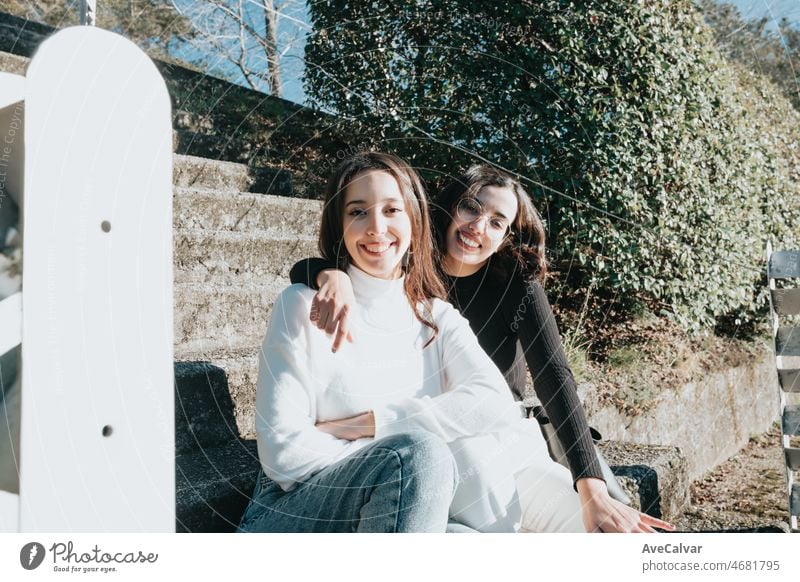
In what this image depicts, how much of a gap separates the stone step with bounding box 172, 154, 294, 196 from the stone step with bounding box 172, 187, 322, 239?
8cm

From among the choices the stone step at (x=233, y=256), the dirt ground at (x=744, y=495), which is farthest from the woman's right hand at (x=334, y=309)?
the dirt ground at (x=744, y=495)

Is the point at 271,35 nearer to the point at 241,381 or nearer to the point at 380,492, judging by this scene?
the point at 241,381

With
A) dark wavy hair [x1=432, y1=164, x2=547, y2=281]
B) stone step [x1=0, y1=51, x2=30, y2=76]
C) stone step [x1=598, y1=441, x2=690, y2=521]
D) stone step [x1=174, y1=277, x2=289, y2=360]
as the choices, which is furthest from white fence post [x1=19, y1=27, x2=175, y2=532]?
stone step [x1=0, y1=51, x2=30, y2=76]

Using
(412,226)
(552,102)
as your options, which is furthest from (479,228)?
(552,102)

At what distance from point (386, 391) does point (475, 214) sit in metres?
0.46

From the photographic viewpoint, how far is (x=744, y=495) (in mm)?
2250

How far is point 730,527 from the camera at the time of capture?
6.35 feet

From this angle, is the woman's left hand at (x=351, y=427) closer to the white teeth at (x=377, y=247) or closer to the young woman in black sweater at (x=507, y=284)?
the white teeth at (x=377, y=247)

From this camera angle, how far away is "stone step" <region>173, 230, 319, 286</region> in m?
1.60

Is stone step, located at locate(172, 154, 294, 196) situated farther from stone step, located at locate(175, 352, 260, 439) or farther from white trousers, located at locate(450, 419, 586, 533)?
white trousers, located at locate(450, 419, 586, 533)

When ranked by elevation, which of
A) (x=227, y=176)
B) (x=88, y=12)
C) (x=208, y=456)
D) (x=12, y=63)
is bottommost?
(x=208, y=456)

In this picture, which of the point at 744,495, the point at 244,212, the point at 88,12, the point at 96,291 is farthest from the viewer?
the point at 744,495

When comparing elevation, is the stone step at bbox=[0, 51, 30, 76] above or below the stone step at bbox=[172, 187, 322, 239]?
above

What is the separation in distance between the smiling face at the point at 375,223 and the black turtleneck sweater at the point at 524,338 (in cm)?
7
